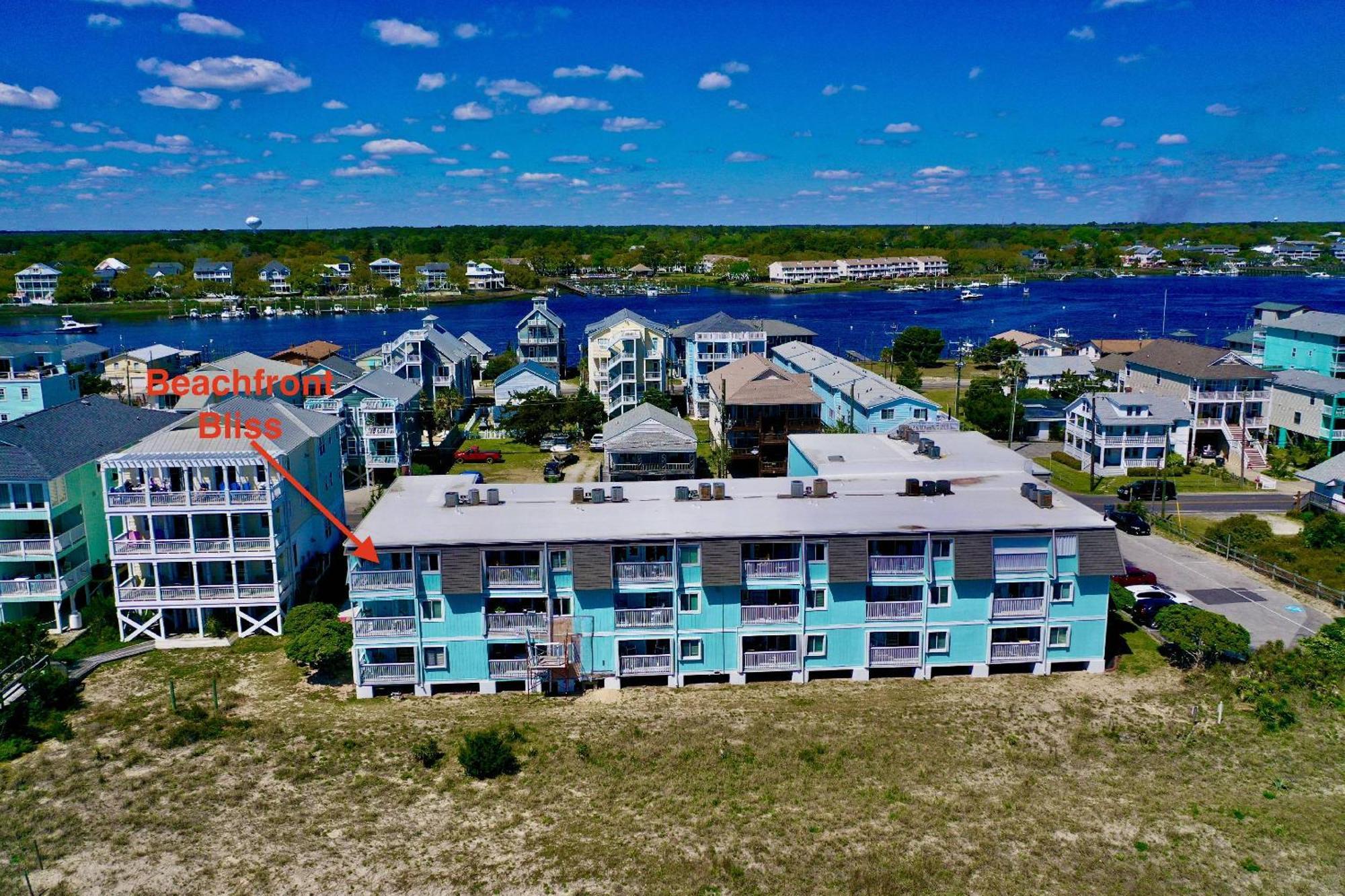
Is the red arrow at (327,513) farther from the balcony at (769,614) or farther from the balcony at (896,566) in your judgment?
the balcony at (896,566)

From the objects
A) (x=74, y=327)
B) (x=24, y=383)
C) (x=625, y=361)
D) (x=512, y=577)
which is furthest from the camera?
(x=74, y=327)

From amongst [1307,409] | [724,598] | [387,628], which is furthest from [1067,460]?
[387,628]

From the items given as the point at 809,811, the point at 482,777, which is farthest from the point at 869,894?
the point at 482,777

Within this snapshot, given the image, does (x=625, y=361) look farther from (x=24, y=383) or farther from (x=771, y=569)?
(x=771, y=569)

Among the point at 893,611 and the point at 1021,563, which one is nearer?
the point at 1021,563

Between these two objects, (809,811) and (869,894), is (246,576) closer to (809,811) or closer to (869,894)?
(809,811)

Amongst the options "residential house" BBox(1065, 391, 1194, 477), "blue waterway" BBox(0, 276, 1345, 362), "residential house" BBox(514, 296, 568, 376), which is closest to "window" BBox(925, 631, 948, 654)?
"residential house" BBox(1065, 391, 1194, 477)

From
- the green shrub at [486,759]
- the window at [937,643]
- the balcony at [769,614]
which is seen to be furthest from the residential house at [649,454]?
the green shrub at [486,759]
